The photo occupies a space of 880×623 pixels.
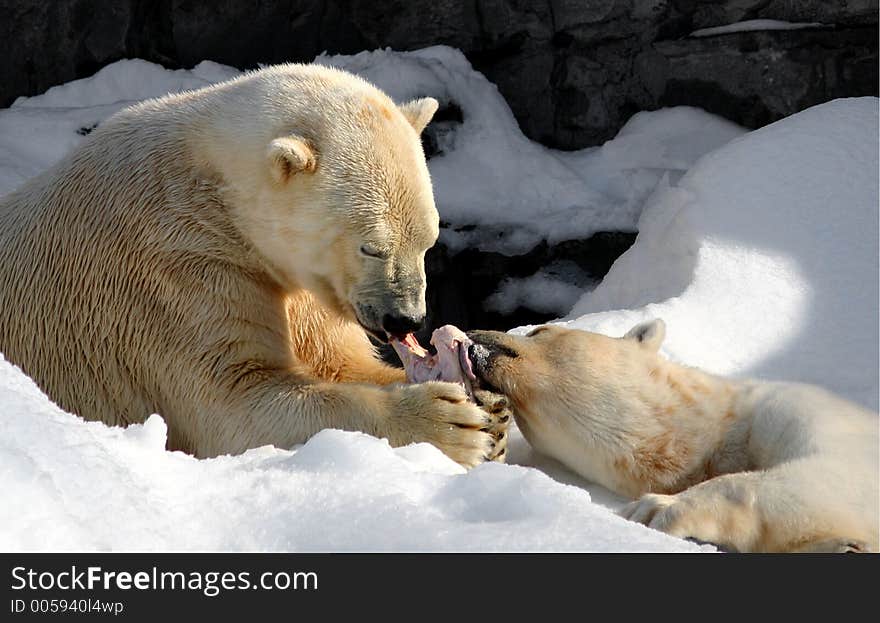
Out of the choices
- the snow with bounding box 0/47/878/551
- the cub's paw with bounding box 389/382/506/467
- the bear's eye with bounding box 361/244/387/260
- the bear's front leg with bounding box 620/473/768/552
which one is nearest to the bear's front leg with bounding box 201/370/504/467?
the cub's paw with bounding box 389/382/506/467

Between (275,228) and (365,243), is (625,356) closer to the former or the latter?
(365,243)

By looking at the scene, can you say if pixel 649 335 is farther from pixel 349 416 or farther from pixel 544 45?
pixel 544 45

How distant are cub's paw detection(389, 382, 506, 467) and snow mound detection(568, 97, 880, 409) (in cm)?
109

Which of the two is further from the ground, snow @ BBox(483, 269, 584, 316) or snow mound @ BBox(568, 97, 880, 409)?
snow mound @ BBox(568, 97, 880, 409)

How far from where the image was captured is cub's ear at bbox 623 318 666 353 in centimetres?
347

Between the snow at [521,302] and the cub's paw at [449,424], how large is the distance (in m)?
0.22

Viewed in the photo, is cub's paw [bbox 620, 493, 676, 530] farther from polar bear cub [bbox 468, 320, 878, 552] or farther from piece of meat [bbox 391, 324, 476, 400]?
piece of meat [bbox 391, 324, 476, 400]

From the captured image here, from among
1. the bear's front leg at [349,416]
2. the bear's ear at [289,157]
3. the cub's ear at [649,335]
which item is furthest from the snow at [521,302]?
the bear's ear at [289,157]

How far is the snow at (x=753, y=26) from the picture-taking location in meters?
6.40

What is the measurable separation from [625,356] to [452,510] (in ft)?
4.09

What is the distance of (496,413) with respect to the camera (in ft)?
10.8

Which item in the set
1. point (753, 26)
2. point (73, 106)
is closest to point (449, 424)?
point (753, 26)
